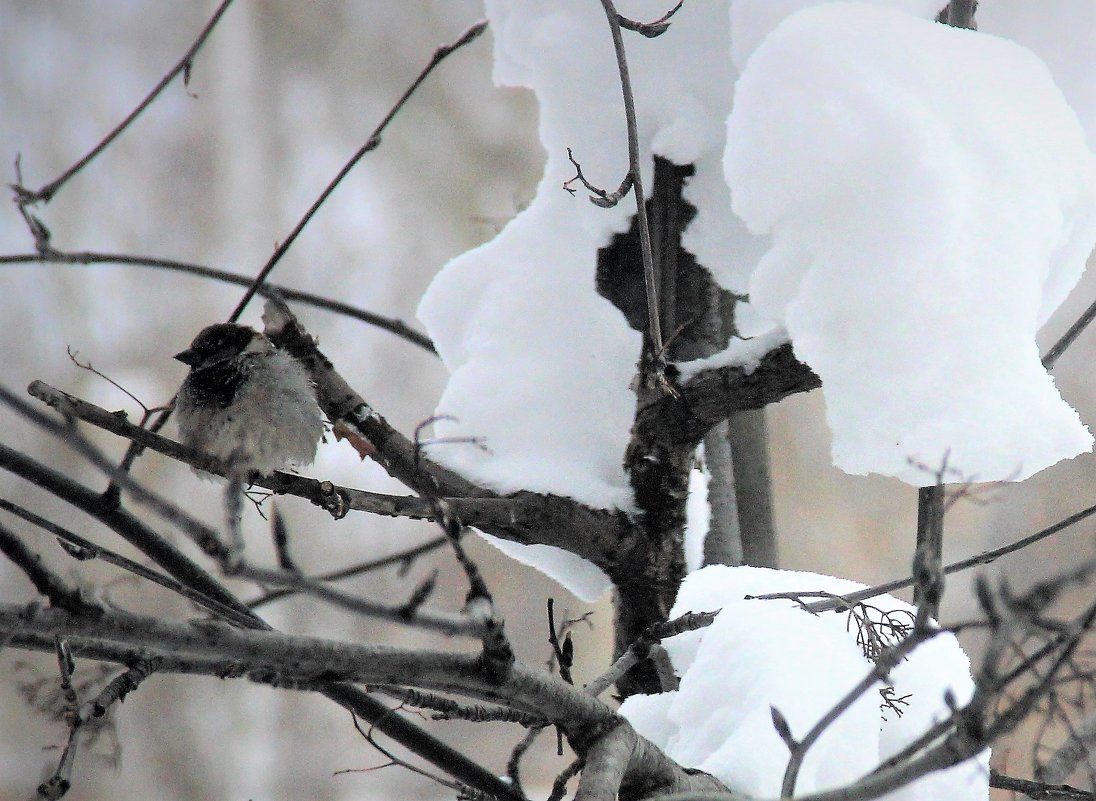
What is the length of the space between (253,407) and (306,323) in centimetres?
269

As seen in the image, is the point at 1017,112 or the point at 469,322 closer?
the point at 1017,112

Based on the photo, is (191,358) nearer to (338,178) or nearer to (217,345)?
(217,345)

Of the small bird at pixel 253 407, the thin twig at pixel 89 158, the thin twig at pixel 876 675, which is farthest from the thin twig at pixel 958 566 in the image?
the thin twig at pixel 89 158

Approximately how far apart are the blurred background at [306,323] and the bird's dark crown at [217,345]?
1488 mm

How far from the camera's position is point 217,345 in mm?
1679

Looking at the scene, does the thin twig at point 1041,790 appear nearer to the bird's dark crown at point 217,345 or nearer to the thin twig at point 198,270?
the thin twig at point 198,270

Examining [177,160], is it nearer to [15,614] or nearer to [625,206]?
[625,206]

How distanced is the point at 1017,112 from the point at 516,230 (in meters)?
0.83

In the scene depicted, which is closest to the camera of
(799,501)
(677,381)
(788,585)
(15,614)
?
(15,614)

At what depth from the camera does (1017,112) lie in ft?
3.18

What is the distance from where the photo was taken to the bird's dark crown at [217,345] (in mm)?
1676

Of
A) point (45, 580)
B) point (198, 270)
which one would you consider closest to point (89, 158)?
point (198, 270)

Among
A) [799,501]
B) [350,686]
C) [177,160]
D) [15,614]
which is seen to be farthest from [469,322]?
[177,160]

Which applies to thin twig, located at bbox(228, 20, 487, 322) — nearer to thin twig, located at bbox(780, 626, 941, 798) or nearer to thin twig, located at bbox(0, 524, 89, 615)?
thin twig, located at bbox(0, 524, 89, 615)
